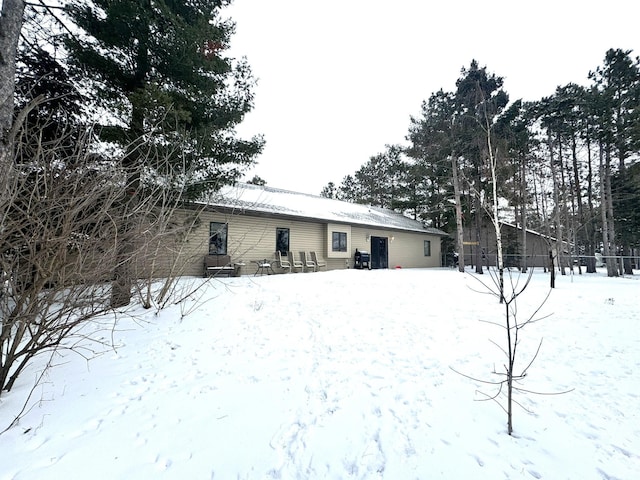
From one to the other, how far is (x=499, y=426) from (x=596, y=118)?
20.2 meters

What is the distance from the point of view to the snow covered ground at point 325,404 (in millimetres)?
1878

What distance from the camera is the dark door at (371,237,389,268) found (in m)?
16.0

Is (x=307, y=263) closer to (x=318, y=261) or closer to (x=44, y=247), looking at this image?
(x=318, y=261)

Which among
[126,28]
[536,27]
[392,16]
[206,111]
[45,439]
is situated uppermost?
[392,16]

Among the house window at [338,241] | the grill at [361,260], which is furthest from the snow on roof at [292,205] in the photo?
the grill at [361,260]

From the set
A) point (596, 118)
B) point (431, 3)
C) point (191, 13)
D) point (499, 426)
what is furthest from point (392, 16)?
point (499, 426)

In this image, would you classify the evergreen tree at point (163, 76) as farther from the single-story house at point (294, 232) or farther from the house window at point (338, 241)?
the house window at point (338, 241)

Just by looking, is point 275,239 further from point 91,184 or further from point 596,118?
point 596,118

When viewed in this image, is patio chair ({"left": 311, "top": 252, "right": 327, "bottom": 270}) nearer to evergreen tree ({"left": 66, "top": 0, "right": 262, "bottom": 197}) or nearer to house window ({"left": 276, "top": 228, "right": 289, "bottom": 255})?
house window ({"left": 276, "top": 228, "right": 289, "bottom": 255})

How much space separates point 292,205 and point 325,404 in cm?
1132

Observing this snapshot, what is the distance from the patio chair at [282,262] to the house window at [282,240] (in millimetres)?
243

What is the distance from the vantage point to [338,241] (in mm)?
13758

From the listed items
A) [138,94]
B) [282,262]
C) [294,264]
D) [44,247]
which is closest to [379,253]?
[294,264]

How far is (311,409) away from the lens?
2.50 m
